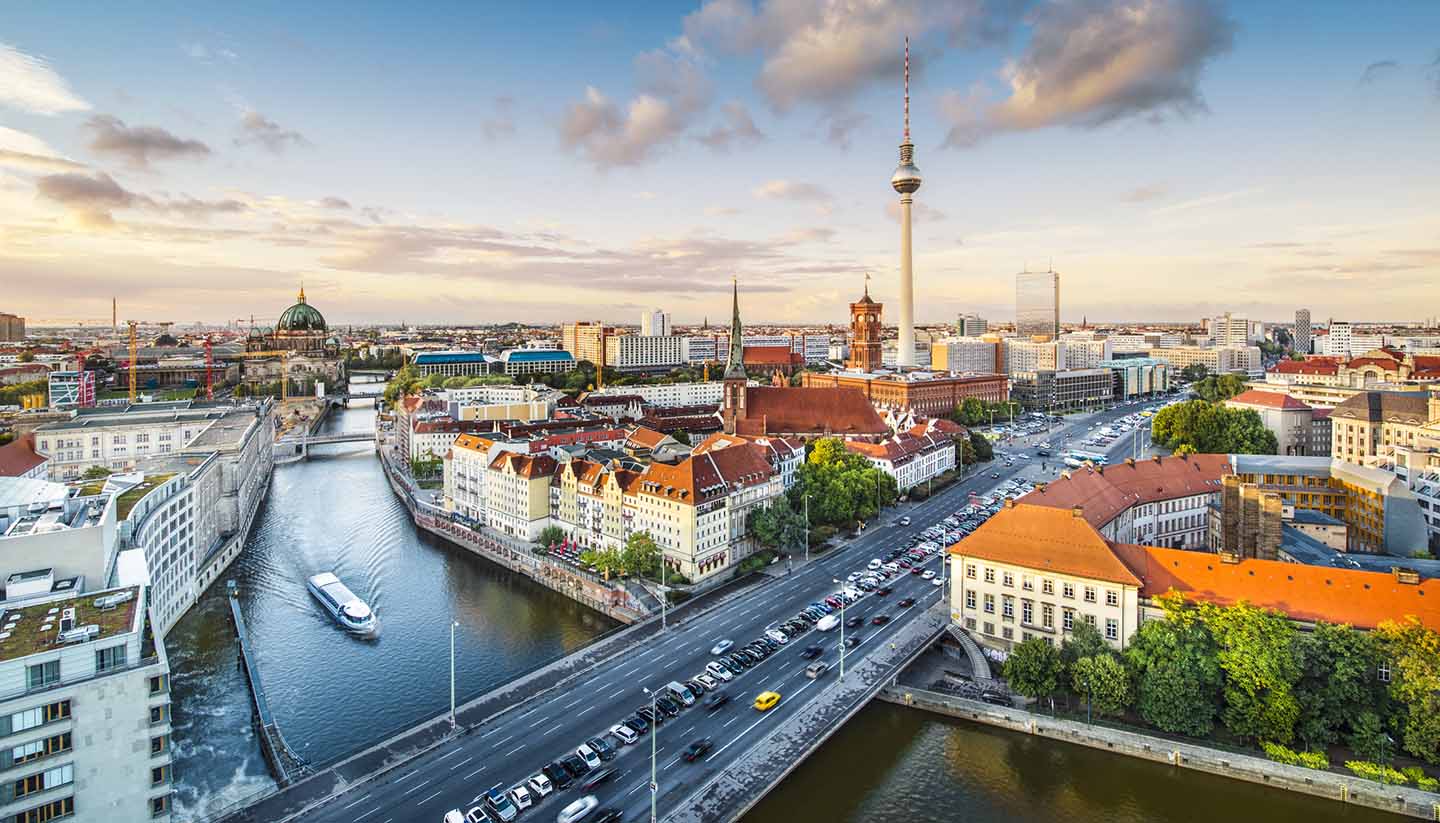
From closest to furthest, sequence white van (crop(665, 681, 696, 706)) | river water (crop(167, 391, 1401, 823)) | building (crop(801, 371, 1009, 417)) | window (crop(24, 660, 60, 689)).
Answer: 1. window (crop(24, 660, 60, 689))
2. river water (crop(167, 391, 1401, 823))
3. white van (crop(665, 681, 696, 706))
4. building (crop(801, 371, 1009, 417))

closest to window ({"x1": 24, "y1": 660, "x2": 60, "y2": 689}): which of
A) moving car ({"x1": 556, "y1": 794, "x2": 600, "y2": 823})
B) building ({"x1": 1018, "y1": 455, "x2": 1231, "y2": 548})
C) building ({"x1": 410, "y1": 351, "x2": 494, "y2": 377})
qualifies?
moving car ({"x1": 556, "y1": 794, "x2": 600, "y2": 823})

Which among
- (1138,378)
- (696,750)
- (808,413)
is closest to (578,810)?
(696,750)

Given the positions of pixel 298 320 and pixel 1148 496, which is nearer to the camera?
pixel 1148 496

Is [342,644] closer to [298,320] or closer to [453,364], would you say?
[453,364]

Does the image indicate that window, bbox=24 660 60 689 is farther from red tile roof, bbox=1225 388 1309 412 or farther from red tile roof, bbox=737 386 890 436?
red tile roof, bbox=1225 388 1309 412

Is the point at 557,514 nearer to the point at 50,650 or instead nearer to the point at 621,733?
the point at 621,733

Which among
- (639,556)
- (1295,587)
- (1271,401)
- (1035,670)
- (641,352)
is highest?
(641,352)

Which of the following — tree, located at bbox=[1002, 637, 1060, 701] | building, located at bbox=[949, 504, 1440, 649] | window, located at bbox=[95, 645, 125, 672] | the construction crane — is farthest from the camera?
the construction crane
